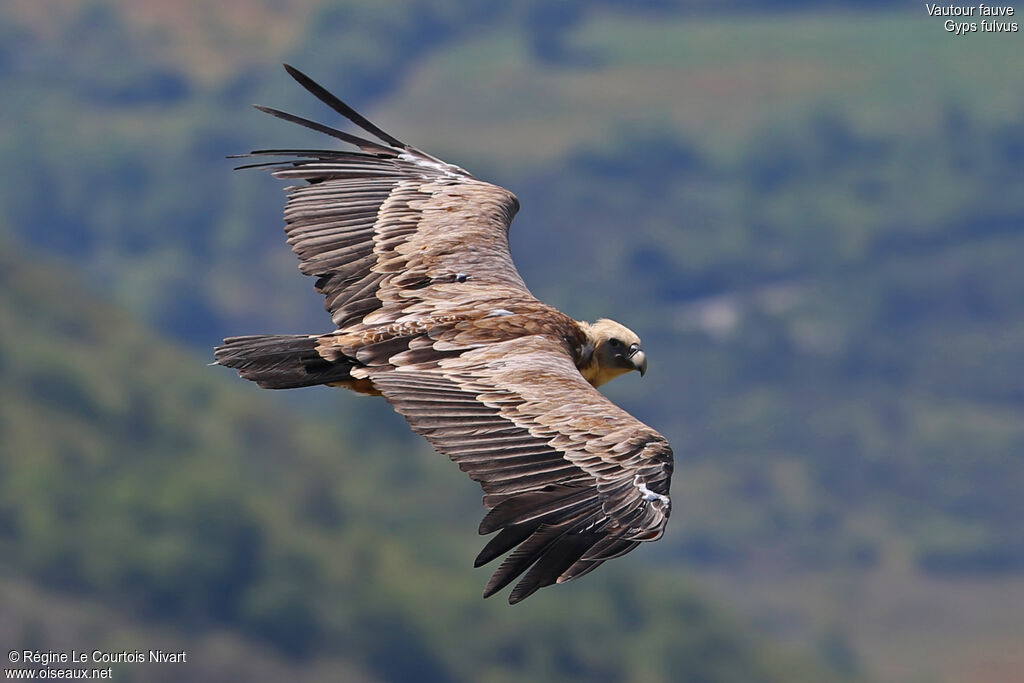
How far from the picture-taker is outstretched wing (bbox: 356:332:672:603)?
12.7 meters

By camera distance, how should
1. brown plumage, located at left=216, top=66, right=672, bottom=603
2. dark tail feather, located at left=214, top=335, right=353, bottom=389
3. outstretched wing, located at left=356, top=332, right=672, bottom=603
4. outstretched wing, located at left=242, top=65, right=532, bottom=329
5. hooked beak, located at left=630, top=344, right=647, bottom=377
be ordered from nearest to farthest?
1. outstretched wing, located at left=356, top=332, right=672, bottom=603
2. brown plumage, located at left=216, top=66, right=672, bottom=603
3. dark tail feather, located at left=214, top=335, right=353, bottom=389
4. outstretched wing, located at left=242, top=65, right=532, bottom=329
5. hooked beak, located at left=630, top=344, right=647, bottom=377

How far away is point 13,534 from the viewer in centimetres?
19400

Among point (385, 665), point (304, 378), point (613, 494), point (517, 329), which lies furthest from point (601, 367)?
point (385, 665)

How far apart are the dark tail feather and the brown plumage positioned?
0.02 metres

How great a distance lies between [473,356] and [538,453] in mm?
1989

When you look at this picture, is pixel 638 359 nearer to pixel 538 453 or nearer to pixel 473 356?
pixel 473 356

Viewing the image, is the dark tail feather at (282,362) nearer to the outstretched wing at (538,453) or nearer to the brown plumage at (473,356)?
the brown plumage at (473,356)

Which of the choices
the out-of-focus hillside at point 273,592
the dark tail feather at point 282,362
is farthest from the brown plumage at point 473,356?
the out-of-focus hillside at point 273,592

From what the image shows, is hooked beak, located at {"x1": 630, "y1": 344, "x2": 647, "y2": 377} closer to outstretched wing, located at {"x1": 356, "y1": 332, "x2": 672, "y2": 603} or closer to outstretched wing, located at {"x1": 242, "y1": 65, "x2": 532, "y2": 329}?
outstretched wing, located at {"x1": 242, "y1": 65, "x2": 532, "y2": 329}

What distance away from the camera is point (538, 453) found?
13.7 metres

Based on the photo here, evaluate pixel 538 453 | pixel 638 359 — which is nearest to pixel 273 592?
pixel 638 359

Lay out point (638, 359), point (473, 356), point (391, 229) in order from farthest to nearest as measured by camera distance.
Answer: point (391, 229), point (638, 359), point (473, 356)

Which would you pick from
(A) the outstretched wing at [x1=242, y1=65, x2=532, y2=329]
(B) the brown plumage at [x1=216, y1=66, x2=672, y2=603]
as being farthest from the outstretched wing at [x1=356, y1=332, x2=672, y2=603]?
(A) the outstretched wing at [x1=242, y1=65, x2=532, y2=329]

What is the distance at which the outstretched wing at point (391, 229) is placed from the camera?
1723 centimetres
